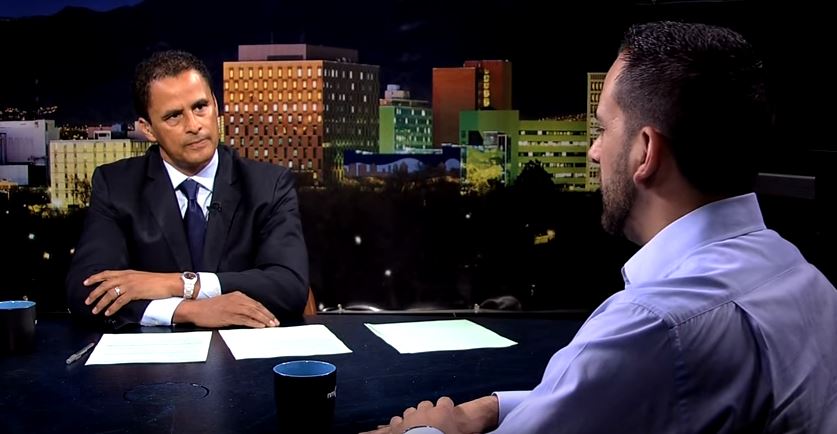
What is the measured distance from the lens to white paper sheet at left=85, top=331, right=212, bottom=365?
62.2 inches

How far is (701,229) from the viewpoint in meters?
0.97

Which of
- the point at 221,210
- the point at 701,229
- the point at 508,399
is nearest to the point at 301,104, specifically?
the point at 221,210

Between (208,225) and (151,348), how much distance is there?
0.85 metres

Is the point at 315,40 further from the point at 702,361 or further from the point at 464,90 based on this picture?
the point at 702,361

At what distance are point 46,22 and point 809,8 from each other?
4689 mm

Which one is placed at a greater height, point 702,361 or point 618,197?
point 618,197

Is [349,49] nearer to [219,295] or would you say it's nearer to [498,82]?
[498,82]

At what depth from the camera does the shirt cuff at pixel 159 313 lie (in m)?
1.96

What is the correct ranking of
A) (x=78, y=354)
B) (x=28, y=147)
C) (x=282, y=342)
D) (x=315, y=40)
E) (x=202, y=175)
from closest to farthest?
(x=78, y=354)
(x=282, y=342)
(x=202, y=175)
(x=315, y=40)
(x=28, y=147)

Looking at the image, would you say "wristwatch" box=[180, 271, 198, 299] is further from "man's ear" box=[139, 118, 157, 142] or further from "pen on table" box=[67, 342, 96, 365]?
"man's ear" box=[139, 118, 157, 142]

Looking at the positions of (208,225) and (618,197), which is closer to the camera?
(618,197)

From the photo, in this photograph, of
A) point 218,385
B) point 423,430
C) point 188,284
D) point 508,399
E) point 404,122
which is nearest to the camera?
point 423,430

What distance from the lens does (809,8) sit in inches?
100

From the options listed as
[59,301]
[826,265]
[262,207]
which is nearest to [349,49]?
[59,301]
